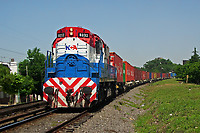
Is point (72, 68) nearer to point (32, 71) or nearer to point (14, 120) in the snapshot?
point (14, 120)

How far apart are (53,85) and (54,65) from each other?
4.88 feet

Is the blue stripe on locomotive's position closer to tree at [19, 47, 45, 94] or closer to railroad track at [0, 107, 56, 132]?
railroad track at [0, 107, 56, 132]

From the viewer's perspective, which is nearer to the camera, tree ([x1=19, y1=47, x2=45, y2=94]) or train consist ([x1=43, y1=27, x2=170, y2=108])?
train consist ([x1=43, y1=27, x2=170, y2=108])

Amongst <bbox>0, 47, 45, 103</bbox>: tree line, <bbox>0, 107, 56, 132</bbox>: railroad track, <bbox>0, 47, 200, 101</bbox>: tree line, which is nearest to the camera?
<bbox>0, 107, 56, 132</bbox>: railroad track

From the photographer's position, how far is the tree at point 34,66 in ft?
129

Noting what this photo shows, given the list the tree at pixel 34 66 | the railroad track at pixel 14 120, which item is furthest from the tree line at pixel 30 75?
the railroad track at pixel 14 120

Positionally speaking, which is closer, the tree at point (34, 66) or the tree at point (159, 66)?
the tree at point (34, 66)

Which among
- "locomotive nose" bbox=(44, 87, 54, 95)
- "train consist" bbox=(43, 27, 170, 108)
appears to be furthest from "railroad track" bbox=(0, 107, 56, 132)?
"train consist" bbox=(43, 27, 170, 108)

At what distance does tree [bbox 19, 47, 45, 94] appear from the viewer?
3938cm

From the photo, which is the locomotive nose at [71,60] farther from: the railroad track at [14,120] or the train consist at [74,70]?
the railroad track at [14,120]

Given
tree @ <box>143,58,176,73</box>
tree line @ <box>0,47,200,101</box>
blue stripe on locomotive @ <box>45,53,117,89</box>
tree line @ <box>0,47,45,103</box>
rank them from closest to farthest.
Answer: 1. blue stripe on locomotive @ <box>45,53,117,89</box>
2. tree line @ <box>0,47,200,101</box>
3. tree line @ <box>0,47,45,103</box>
4. tree @ <box>143,58,176,73</box>

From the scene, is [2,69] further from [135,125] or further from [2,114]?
[135,125]

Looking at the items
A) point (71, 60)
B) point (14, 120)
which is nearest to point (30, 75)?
point (71, 60)

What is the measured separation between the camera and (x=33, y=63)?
40.4 m
